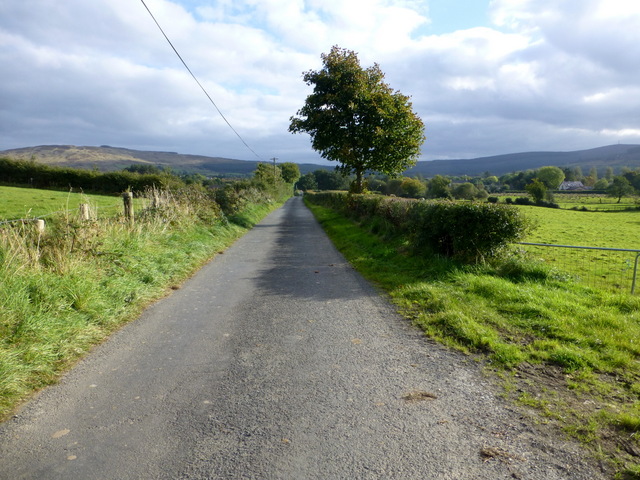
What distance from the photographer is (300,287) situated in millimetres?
8055

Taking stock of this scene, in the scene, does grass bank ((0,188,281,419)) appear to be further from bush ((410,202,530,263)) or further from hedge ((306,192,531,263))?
bush ((410,202,530,263))

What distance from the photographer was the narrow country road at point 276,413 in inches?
108

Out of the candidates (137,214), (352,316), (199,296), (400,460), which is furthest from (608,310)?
(137,214)

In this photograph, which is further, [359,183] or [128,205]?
[359,183]

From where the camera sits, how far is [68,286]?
5.63 metres

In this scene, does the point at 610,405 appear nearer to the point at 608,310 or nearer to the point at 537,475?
the point at 537,475

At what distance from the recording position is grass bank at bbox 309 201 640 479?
3326 mm

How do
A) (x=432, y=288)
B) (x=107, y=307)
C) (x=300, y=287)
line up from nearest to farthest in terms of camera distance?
(x=107, y=307) → (x=432, y=288) → (x=300, y=287)

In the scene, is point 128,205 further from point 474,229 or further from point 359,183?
point 359,183

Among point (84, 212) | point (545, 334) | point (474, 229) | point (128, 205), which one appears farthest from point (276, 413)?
point (128, 205)

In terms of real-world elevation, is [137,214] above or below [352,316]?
above

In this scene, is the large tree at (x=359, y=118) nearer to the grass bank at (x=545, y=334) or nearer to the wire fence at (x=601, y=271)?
the wire fence at (x=601, y=271)

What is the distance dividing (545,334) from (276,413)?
3.78 m

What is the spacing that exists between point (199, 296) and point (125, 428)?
13.7ft
